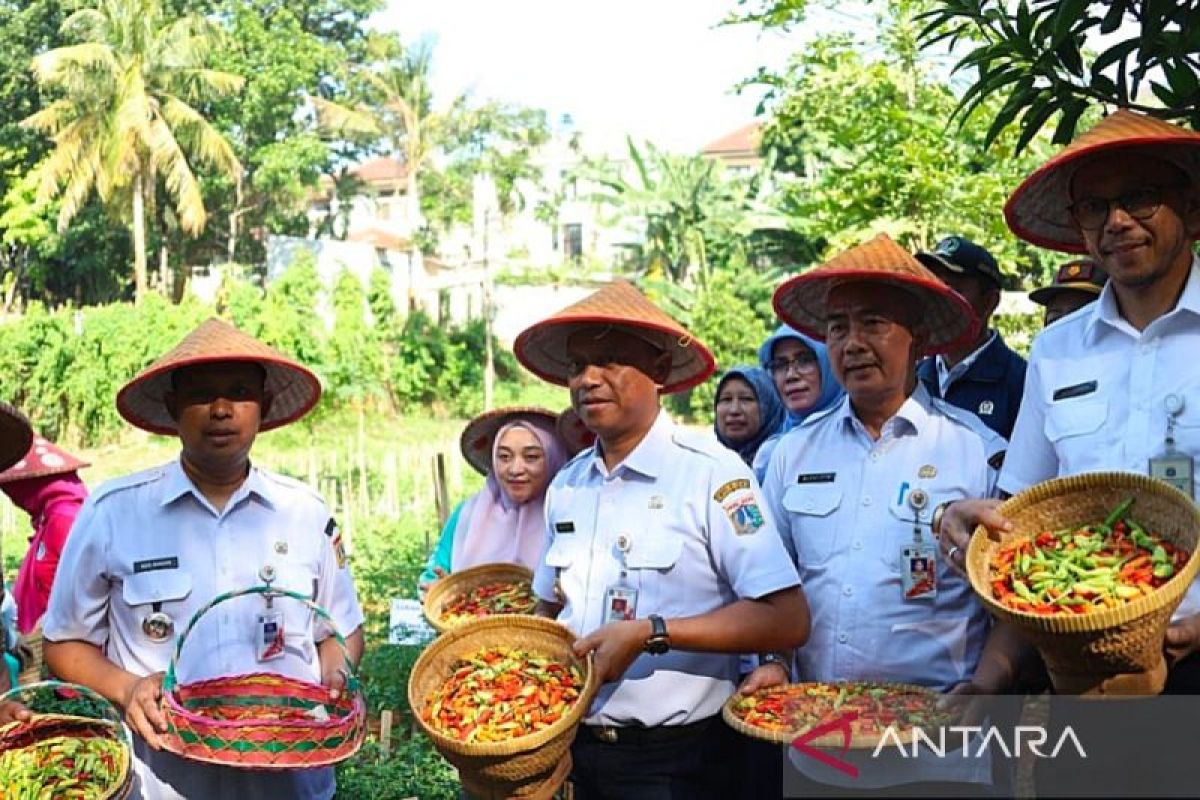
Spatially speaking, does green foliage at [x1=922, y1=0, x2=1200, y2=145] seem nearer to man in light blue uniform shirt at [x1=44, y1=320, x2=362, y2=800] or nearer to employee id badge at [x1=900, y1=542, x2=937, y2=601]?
employee id badge at [x1=900, y1=542, x2=937, y2=601]

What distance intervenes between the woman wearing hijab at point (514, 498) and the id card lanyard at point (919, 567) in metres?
2.13

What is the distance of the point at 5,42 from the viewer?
87.8ft

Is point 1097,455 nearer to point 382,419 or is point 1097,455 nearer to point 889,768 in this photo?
point 889,768

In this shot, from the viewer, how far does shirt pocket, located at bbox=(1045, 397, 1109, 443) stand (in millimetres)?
2443

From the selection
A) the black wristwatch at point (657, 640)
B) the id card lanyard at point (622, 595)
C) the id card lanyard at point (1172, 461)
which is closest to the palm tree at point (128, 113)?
the id card lanyard at point (622, 595)

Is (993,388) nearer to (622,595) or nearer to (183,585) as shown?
(622,595)

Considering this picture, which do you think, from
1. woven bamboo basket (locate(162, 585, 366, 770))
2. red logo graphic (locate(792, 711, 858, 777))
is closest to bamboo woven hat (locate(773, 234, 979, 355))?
red logo graphic (locate(792, 711, 858, 777))

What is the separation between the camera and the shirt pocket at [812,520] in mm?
2930

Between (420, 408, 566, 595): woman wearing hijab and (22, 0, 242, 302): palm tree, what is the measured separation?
21.0m

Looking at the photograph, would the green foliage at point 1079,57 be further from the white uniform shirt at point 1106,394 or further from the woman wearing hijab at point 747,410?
the woman wearing hijab at point 747,410

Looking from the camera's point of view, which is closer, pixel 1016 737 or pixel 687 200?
pixel 1016 737

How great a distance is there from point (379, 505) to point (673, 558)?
10.9m

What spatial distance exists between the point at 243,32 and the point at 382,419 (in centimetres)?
1024

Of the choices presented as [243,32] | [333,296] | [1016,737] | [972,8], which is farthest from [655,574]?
[243,32]
